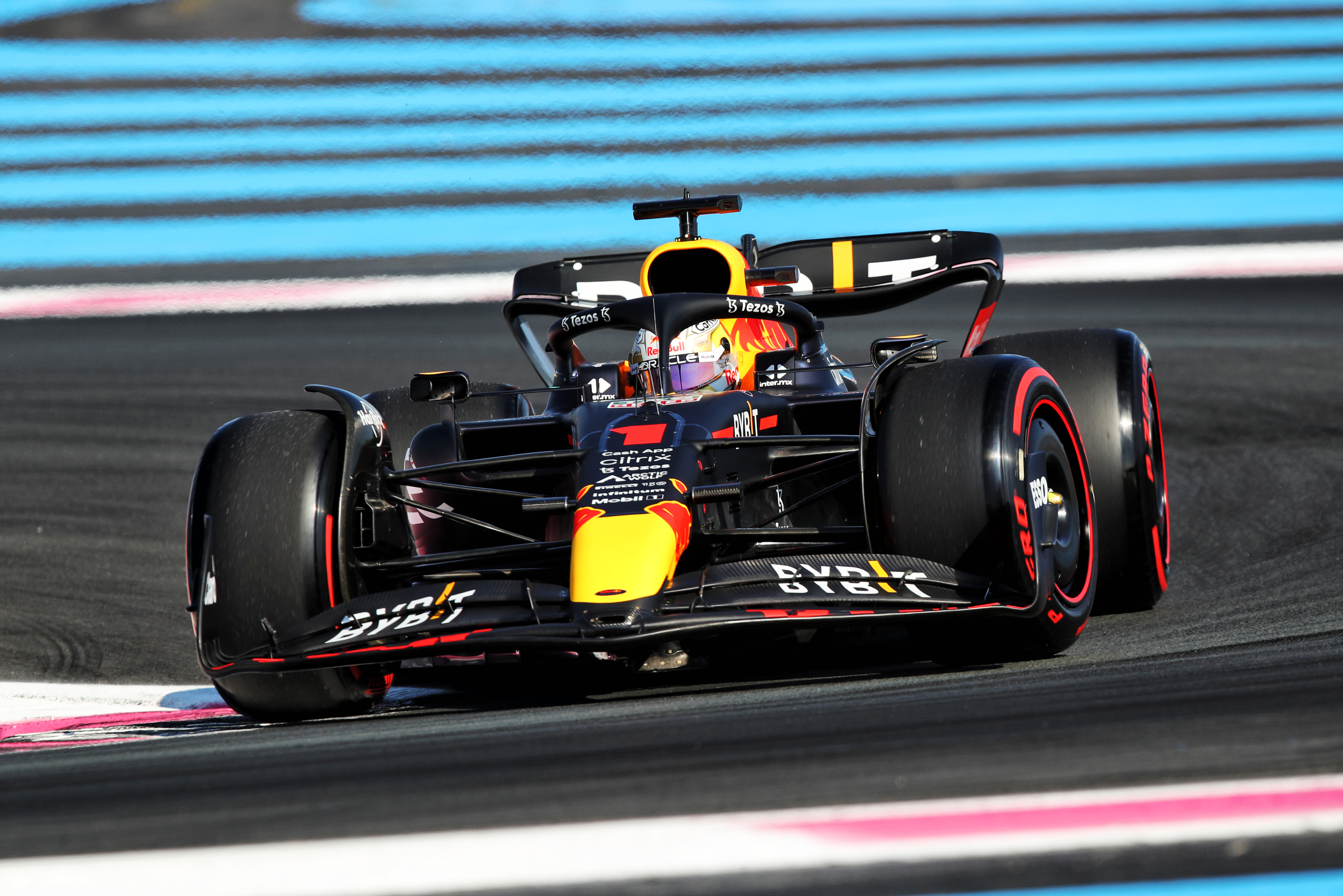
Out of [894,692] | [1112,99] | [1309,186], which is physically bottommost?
[894,692]

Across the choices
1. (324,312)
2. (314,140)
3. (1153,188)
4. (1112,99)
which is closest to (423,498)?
(324,312)

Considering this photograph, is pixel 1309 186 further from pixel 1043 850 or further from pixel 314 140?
pixel 1043 850

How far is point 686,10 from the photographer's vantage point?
23172 millimetres

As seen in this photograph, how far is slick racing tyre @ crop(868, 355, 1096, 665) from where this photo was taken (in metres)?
5.02

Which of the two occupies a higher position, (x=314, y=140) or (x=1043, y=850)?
(x=314, y=140)

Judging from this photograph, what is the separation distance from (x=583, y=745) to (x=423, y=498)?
2546 millimetres

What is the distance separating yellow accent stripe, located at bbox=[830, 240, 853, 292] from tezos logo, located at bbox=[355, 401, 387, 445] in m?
2.88

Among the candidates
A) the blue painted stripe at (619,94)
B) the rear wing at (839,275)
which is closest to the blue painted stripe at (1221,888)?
the rear wing at (839,275)

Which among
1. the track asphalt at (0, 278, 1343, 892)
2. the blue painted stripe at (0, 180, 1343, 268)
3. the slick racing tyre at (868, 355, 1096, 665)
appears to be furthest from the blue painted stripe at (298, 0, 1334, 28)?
the slick racing tyre at (868, 355, 1096, 665)

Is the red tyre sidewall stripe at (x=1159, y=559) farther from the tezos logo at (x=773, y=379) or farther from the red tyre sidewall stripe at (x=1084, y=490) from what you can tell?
the tezos logo at (x=773, y=379)

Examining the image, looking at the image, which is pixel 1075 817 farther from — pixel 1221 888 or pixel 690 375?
pixel 690 375

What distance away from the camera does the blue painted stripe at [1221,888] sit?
250 cm

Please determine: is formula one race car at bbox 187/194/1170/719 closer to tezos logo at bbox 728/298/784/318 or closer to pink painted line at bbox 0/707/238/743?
tezos logo at bbox 728/298/784/318

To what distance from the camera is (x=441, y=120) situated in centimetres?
2009
